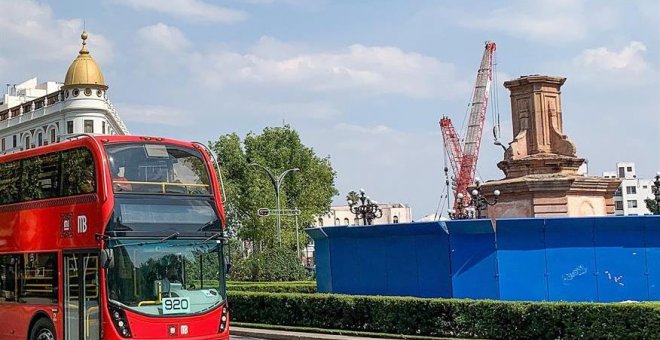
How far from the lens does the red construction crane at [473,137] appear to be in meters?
128

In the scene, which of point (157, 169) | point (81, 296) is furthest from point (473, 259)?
point (81, 296)

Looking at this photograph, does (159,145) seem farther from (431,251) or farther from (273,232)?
(273,232)

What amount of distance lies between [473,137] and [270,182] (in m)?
57.0

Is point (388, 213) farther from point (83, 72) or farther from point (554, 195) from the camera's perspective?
point (554, 195)

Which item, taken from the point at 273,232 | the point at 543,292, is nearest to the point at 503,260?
the point at 543,292

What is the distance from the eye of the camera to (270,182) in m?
80.1

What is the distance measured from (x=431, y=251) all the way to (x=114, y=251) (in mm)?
10109

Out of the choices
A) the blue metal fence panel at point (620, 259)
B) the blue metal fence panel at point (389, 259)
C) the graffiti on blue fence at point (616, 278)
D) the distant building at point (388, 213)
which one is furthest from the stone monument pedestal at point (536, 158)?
the distant building at point (388, 213)

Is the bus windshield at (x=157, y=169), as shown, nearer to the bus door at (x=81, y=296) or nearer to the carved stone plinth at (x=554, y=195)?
the bus door at (x=81, y=296)

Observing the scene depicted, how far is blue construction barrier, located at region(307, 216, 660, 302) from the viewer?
20.3 m

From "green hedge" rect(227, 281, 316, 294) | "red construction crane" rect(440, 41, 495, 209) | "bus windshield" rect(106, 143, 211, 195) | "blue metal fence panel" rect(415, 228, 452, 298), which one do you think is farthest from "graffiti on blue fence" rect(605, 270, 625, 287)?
"red construction crane" rect(440, 41, 495, 209)

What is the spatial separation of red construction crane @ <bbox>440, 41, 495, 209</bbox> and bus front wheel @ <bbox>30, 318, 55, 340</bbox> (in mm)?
111288

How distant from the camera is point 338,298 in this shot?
22.5 metres

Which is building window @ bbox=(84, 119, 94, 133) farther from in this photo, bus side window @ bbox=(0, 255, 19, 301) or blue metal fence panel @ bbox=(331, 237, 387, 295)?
bus side window @ bbox=(0, 255, 19, 301)
